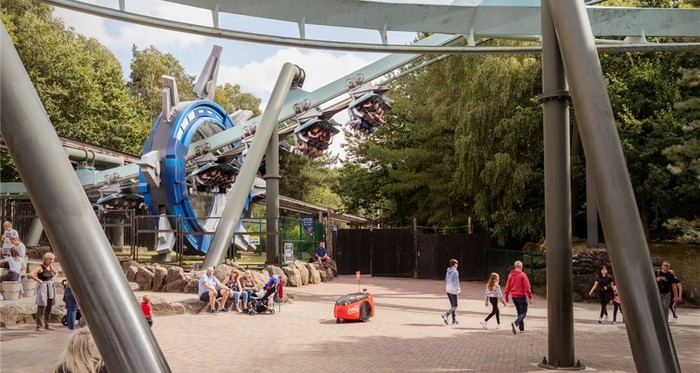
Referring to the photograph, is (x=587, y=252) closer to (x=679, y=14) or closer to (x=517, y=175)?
(x=517, y=175)

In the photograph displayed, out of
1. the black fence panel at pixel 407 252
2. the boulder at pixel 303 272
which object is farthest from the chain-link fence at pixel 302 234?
the boulder at pixel 303 272

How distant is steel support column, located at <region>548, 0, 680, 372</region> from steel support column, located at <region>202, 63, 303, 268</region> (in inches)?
610

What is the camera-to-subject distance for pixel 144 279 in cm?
2014

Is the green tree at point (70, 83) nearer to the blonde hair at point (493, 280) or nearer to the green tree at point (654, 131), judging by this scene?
the green tree at point (654, 131)

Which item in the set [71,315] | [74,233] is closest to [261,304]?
[71,315]

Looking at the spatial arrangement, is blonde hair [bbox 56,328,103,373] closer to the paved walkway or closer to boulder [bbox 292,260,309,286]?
the paved walkway

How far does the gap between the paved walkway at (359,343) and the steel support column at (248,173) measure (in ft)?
11.4

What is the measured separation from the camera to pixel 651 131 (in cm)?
2622

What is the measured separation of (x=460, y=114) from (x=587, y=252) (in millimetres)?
9996

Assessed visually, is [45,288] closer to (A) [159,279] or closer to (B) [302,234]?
(A) [159,279]

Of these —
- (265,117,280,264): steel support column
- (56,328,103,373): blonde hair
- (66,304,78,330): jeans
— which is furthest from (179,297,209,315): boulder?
(56,328,103,373): blonde hair

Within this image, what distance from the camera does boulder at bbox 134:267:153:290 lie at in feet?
66.0

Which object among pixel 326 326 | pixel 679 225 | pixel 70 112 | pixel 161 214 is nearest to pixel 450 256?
pixel 161 214

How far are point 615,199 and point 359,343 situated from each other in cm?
651
